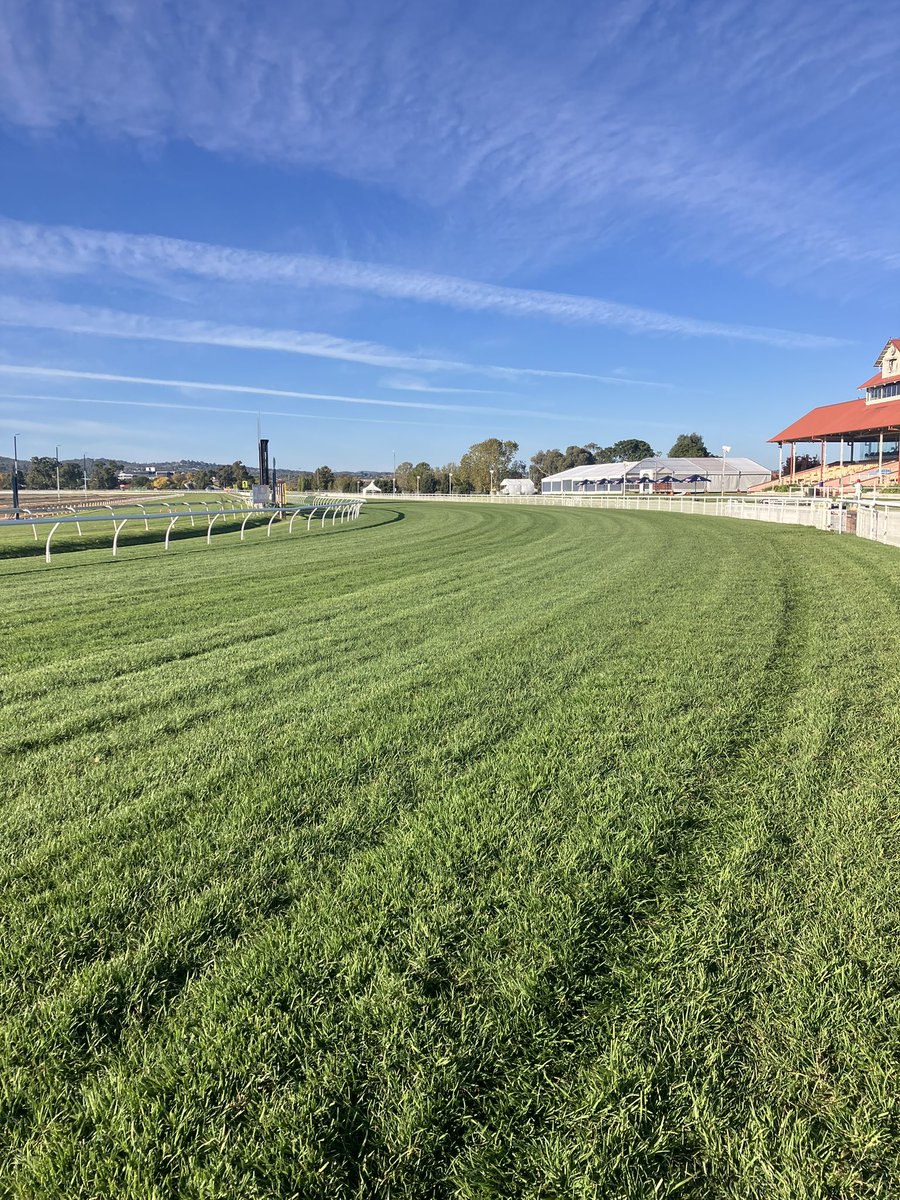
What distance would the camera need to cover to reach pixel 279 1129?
5.88 feet

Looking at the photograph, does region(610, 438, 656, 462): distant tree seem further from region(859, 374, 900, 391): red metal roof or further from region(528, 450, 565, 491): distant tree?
region(859, 374, 900, 391): red metal roof

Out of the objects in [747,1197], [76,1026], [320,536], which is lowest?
[747,1197]

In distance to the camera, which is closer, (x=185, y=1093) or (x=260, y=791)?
(x=185, y=1093)

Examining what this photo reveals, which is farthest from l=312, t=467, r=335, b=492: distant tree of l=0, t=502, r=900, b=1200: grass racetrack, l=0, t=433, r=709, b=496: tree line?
l=0, t=502, r=900, b=1200: grass racetrack

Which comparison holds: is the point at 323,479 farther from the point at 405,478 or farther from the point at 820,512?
the point at 820,512

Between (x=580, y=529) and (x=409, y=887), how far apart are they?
79.1ft

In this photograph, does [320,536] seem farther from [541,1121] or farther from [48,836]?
[541,1121]

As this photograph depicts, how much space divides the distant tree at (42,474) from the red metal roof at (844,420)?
5379 inches

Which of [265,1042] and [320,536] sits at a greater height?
[320,536]

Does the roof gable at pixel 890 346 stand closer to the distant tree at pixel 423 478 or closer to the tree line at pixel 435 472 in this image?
the tree line at pixel 435 472

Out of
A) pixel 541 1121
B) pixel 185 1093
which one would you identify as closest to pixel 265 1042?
pixel 185 1093

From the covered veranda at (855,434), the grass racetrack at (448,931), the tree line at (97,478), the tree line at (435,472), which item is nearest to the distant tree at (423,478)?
the tree line at (435,472)

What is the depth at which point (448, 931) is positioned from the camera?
2.55m

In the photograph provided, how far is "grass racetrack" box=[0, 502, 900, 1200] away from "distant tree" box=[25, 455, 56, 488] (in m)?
158
